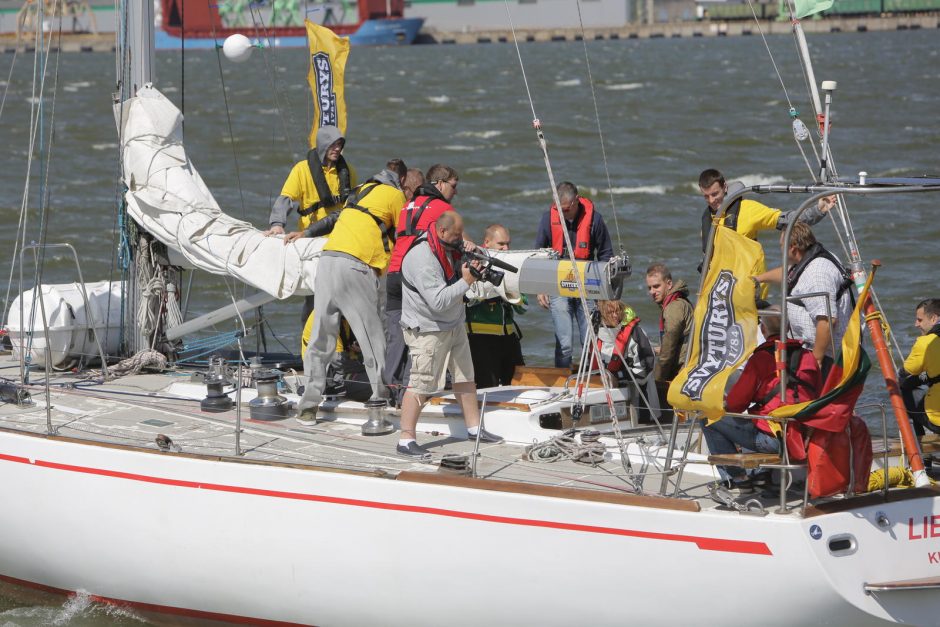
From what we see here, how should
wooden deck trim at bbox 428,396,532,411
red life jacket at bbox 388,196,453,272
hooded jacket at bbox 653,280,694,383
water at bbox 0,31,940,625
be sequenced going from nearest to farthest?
red life jacket at bbox 388,196,453,272 → wooden deck trim at bbox 428,396,532,411 → hooded jacket at bbox 653,280,694,383 → water at bbox 0,31,940,625

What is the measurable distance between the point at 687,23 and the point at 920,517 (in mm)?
99204

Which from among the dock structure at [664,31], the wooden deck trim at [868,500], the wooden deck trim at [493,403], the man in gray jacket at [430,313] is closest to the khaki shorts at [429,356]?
the man in gray jacket at [430,313]

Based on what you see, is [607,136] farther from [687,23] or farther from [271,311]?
[687,23]

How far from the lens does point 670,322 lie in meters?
7.45

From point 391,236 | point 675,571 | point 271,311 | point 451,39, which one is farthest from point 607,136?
point 451,39

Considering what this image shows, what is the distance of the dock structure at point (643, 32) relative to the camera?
9350 centimetres

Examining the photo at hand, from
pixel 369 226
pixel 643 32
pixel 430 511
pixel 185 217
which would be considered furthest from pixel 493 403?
pixel 643 32

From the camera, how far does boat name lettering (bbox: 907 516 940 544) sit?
584 cm

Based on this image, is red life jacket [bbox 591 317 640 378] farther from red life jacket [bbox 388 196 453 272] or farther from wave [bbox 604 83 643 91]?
wave [bbox 604 83 643 91]

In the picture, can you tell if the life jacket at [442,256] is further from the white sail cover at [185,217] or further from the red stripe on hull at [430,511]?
the white sail cover at [185,217]

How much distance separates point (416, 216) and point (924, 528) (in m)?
2.96

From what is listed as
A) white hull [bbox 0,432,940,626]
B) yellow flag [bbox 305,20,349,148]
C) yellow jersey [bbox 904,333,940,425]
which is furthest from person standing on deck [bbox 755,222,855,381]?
yellow flag [bbox 305,20,349,148]

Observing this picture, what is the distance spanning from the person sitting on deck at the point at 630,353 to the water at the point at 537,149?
2.20 metres

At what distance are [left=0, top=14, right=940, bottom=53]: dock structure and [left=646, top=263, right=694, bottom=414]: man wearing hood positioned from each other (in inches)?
3437
